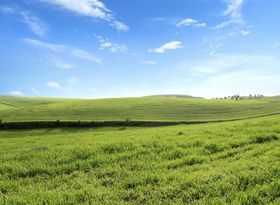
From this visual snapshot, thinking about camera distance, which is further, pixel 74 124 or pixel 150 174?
pixel 74 124

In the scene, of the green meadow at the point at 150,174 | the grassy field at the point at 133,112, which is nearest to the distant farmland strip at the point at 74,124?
the grassy field at the point at 133,112

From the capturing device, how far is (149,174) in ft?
22.3

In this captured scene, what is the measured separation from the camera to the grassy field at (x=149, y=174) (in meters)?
5.61

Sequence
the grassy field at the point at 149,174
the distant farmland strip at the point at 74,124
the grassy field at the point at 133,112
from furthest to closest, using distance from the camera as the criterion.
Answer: the grassy field at the point at 133,112 < the distant farmland strip at the point at 74,124 < the grassy field at the point at 149,174

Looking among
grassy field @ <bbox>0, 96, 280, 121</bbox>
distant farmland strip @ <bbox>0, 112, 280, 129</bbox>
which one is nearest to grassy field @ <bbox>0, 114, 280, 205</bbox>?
distant farmland strip @ <bbox>0, 112, 280, 129</bbox>

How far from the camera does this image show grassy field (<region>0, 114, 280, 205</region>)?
221 inches

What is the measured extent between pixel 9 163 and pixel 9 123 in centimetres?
4390

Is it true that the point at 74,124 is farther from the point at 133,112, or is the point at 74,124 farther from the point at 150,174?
the point at 150,174

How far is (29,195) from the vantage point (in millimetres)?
5961

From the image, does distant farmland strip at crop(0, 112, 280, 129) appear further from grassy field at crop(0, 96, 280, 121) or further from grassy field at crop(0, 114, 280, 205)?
grassy field at crop(0, 114, 280, 205)

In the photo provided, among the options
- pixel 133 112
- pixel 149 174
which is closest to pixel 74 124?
pixel 133 112

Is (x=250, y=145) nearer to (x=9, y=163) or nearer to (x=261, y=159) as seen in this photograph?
(x=261, y=159)

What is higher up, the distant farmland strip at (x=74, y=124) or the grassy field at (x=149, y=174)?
the grassy field at (x=149, y=174)

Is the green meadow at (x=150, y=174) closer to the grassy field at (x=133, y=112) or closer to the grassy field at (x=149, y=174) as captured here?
the grassy field at (x=149, y=174)
